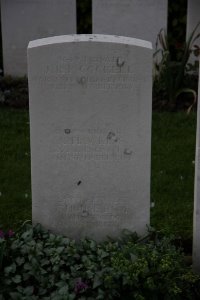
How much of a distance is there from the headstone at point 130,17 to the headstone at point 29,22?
528 millimetres

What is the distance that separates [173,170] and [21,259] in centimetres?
234

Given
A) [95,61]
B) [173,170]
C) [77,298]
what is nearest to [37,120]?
[95,61]

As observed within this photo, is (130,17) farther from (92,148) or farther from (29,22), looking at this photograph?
(92,148)

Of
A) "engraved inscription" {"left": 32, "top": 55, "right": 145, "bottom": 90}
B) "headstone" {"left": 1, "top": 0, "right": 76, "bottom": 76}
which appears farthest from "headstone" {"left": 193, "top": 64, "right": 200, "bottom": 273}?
"headstone" {"left": 1, "top": 0, "right": 76, "bottom": 76}

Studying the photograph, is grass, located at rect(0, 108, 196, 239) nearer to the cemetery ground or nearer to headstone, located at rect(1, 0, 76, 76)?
the cemetery ground

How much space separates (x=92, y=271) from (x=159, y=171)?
2203 mm

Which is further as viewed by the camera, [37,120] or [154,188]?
[154,188]

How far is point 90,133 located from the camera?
4039 mm

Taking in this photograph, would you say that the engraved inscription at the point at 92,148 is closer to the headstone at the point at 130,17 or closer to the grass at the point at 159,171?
the grass at the point at 159,171

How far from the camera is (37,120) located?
4047 mm

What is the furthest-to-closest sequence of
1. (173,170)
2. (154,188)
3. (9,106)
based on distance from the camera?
(9,106), (173,170), (154,188)

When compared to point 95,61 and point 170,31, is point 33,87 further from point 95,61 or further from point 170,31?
point 170,31

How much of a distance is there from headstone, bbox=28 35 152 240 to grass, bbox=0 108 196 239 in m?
0.40

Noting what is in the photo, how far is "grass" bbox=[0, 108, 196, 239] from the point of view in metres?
4.96
